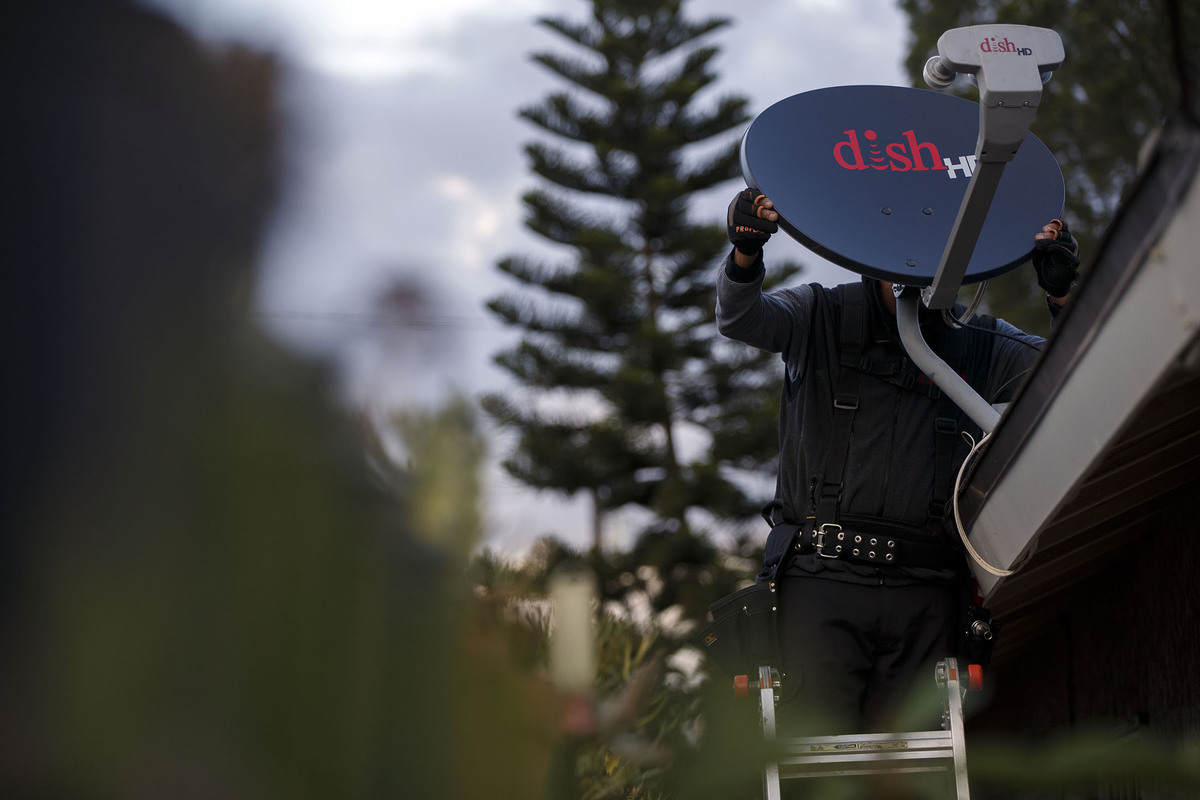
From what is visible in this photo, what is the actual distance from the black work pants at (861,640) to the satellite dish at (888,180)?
27.0 inches

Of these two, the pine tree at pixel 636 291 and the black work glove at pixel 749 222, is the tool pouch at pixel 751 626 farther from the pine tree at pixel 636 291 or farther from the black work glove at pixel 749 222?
the pine tree at pixel 636 291

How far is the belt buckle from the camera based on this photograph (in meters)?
2.25

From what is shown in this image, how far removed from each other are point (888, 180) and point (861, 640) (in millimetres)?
1051

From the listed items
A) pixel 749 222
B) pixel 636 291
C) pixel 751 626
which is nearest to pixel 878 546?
pixel 751 626

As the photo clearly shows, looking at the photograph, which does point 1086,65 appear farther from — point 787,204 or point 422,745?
point 422,745

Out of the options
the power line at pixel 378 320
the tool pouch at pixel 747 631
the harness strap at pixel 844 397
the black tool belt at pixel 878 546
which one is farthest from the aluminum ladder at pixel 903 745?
the power line at pixel 378 320

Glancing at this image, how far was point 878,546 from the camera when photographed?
88.7 inches

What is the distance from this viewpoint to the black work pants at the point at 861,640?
2.21 m

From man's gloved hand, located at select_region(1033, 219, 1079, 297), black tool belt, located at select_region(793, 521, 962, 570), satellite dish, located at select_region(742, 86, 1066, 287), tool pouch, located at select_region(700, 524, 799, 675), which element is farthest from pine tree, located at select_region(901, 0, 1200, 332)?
tool pouch, located at select_region(700, 524, 799, 675)

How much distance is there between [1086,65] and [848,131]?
1513cm

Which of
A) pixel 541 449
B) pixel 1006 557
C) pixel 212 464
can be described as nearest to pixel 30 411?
pixel 212 464

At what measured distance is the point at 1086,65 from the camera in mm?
15406

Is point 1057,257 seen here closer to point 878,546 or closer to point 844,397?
point 844,397

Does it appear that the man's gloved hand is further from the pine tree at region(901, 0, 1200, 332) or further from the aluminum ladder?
the pine tree at region(901, 0, 1200, 332)
